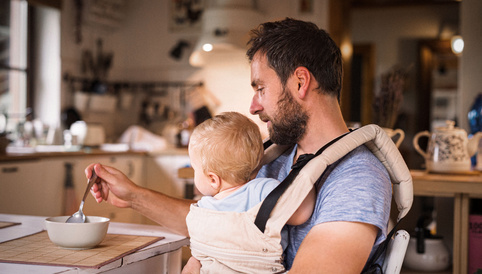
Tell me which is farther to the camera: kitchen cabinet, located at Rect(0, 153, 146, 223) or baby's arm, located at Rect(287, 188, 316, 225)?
kitchen cabinet, located at Rect(0, 153, 146, 223)

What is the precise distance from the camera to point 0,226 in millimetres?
1429

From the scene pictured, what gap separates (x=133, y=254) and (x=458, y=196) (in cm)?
160

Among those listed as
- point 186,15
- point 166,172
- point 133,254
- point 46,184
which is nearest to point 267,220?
point 133,254

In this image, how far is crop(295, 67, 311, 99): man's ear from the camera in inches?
52.8

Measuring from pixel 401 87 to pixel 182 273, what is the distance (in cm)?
171

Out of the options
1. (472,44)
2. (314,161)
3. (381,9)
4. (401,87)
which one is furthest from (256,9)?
(314,161)

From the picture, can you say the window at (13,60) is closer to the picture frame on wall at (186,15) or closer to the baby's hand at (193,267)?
the picture frame on wall at (186,15)

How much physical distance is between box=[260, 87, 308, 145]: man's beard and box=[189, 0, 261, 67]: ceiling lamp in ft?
9.82

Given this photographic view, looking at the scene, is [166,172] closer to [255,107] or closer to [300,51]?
[255,107]

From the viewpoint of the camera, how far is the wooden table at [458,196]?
2258 millimetres

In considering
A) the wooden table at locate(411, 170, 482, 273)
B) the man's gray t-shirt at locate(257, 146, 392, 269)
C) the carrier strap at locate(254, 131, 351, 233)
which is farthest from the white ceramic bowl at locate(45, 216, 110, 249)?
the wooden table at locate(411, 170, 482, 273)

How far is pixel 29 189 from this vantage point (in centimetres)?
354

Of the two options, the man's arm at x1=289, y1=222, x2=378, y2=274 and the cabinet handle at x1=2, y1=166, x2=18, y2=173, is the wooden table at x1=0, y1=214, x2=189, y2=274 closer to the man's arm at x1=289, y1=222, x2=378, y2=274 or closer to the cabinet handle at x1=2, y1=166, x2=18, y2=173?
the man's arm at x1=289, y1=222, x2=378, y2=274

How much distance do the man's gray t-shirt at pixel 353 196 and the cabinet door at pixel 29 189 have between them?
2548 millimetres
